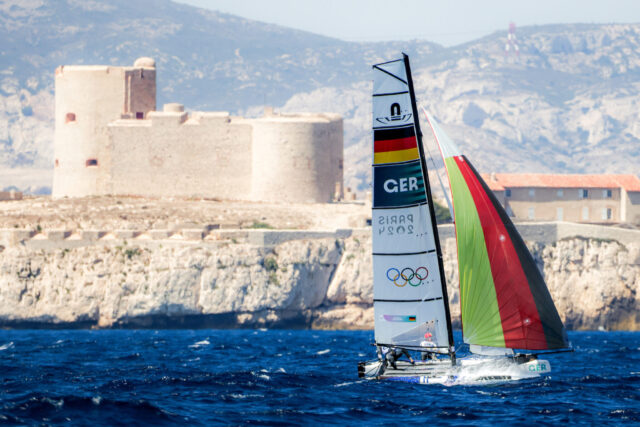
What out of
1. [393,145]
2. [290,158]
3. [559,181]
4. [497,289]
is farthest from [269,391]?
[559,181]

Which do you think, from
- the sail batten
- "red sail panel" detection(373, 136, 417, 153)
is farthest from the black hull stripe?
"red sail panel" detection(373, 136, 417, 153)

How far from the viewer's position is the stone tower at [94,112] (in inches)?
3204

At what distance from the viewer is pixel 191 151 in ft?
263

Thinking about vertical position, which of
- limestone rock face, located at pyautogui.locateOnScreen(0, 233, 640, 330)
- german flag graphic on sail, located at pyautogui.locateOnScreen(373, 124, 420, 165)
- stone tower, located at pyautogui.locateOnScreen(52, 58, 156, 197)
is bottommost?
limestone rock face, located at pyautogui.locateOnScreen(0, 233, 640, 330)

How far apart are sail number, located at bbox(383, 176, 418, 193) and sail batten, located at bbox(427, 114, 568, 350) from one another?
3.99 feet

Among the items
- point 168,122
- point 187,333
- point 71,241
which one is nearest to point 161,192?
point 168,122

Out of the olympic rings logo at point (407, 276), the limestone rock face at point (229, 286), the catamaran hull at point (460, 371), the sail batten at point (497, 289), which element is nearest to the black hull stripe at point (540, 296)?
the sail batten at point (497, 289)

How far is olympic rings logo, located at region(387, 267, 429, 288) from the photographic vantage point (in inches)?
1320

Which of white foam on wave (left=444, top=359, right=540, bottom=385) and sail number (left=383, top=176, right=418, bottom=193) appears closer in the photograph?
sail number (left=383, top=176, right=418, bottom=193)

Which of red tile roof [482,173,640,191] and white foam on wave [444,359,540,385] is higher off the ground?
red tile roof [482,173,640,191]

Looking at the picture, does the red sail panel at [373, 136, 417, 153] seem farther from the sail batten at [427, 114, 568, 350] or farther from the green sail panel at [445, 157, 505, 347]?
the green sail panel at [445, 157, 505, 347]

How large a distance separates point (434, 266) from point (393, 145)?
3.33 meters

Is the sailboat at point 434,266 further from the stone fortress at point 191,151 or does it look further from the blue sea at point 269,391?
the stone fortress at point 191,151

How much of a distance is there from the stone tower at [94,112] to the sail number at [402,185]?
162ft
